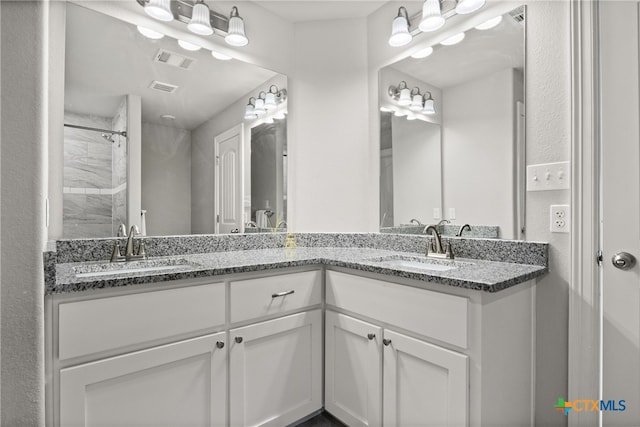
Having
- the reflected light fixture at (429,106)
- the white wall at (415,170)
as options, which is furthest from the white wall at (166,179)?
the reflected light fixture at (429,106)

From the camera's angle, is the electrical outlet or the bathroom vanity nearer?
the bathroom vanity

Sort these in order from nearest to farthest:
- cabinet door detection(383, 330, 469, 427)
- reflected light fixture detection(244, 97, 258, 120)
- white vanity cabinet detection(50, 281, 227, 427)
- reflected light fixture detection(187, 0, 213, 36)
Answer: white vanity cabinet detection(50, 281, 227, 427) → cabinet door detection(383, 330, 469, 427) → reflected light fixture detection(187, 0, 213, 36) → reflected light fixture detection(244, 97, 258, 120)

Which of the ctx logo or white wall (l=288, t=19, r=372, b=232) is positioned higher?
white wall (l=288, t=19, r=372, b=232)

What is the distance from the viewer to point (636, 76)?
1.24 meters

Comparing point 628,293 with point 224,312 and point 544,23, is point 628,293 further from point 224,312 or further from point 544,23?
point 224,312

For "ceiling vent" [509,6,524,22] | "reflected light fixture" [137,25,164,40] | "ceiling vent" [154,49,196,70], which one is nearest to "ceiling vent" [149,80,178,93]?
"ceiling vent" [154,49,196,70]

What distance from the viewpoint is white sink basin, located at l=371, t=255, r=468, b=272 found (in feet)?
5.25

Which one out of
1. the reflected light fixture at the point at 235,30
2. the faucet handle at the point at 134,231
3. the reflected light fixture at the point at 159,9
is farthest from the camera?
the reflected light fixture at the point at 235,30

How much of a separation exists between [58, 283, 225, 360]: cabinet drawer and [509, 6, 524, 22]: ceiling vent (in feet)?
5.89

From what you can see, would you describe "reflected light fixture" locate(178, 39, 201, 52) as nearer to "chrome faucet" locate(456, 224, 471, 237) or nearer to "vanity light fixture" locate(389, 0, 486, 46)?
"vanity light fixture" locate(389, 0, 486, 46)

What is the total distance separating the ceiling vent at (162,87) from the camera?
5.98 ft

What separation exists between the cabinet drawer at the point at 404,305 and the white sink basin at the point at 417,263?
164 millimetres

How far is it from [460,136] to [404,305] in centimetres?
100

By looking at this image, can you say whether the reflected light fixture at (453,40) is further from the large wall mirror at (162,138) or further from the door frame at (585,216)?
the large wall mirror at (162,138)
